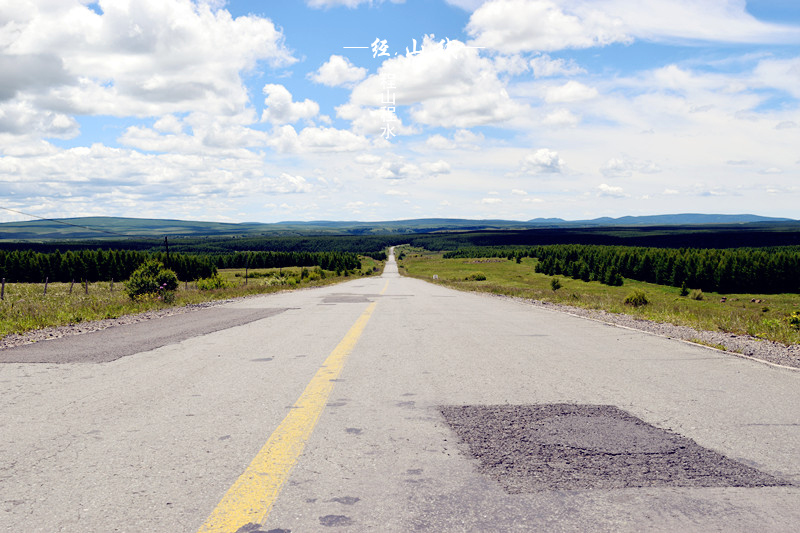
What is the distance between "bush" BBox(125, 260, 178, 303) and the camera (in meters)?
20.9

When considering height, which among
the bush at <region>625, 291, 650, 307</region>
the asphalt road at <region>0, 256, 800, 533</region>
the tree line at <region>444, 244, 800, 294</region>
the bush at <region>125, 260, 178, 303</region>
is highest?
the asphalt road at <region>0, 256, 800, 533</region>

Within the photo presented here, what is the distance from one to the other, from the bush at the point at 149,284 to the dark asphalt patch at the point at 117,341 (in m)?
7.68

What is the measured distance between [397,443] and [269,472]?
1063mm

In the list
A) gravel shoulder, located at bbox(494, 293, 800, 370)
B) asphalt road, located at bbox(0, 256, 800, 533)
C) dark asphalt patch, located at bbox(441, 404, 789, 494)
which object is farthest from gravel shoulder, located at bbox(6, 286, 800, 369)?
dark asphalt patch, located at bbox(441, 404, 789, 494)

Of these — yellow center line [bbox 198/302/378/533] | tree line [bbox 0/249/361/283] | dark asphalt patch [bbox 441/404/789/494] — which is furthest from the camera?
tree line [bbox 0/249/361/283]

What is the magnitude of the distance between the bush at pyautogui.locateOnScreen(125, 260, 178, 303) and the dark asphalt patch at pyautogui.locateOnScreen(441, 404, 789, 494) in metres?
19.4

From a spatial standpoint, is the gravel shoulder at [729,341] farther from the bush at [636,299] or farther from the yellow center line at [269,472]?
the bush at [636,299]

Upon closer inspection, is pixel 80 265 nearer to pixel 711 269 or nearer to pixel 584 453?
pixel 584 453

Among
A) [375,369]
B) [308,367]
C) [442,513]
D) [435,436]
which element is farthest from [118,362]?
[442,513]

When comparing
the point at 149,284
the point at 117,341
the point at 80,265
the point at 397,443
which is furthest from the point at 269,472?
the point at 80,265

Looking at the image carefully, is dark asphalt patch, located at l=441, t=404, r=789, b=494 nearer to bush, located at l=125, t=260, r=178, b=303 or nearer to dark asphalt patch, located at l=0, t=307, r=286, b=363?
dark asphalt patch, located at l=0, t=307, r=286, b=363

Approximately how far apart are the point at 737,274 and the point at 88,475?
113 m

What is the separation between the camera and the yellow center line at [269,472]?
2758 mm

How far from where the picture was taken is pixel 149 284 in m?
21.1
